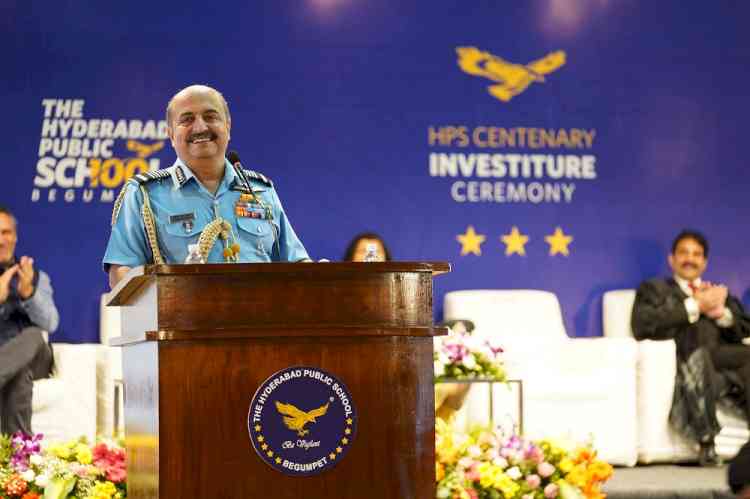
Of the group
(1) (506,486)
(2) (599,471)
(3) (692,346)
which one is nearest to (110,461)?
(1) (506,486)

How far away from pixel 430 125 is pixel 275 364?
5.23 meters

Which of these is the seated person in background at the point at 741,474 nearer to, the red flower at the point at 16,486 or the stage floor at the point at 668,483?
the red flower at the point at 16,486

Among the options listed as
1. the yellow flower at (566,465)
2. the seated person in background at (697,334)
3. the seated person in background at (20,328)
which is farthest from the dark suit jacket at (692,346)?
the seated person in background at (20,328)

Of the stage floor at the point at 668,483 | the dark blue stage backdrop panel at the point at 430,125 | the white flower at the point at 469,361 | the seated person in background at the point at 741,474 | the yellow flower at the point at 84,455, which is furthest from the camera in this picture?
the dark blue stage backdrop panel at the point at 430,125

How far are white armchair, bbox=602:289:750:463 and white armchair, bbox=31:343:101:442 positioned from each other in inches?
110

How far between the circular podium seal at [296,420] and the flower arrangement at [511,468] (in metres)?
1.50

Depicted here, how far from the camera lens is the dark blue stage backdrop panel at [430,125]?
22.4ft

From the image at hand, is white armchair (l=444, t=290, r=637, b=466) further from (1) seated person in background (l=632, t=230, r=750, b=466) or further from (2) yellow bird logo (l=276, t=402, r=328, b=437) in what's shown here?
(2) yellow bird logo (l=276, t=402, r=328, b=437)

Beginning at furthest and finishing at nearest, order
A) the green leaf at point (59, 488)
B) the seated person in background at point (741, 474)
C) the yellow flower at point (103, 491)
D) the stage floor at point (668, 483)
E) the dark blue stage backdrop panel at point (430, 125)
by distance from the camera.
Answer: the dark blue stage backdrop panel at point (430, 125) < the stage floor at point (668, 483) < the green leaf at point (59, 488) < the yellow flower at point (103, 491) < the seated person in background at point (741, 474)

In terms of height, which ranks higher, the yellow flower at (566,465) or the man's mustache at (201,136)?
the man's mustache at (201,136)

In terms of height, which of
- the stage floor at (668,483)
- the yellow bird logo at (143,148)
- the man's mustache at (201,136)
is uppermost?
the yellow bird logo at (143,148)

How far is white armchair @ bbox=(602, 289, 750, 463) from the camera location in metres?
6.43

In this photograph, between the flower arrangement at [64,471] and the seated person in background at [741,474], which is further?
the flower arrangement at [64,471]

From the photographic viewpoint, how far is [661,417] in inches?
255
